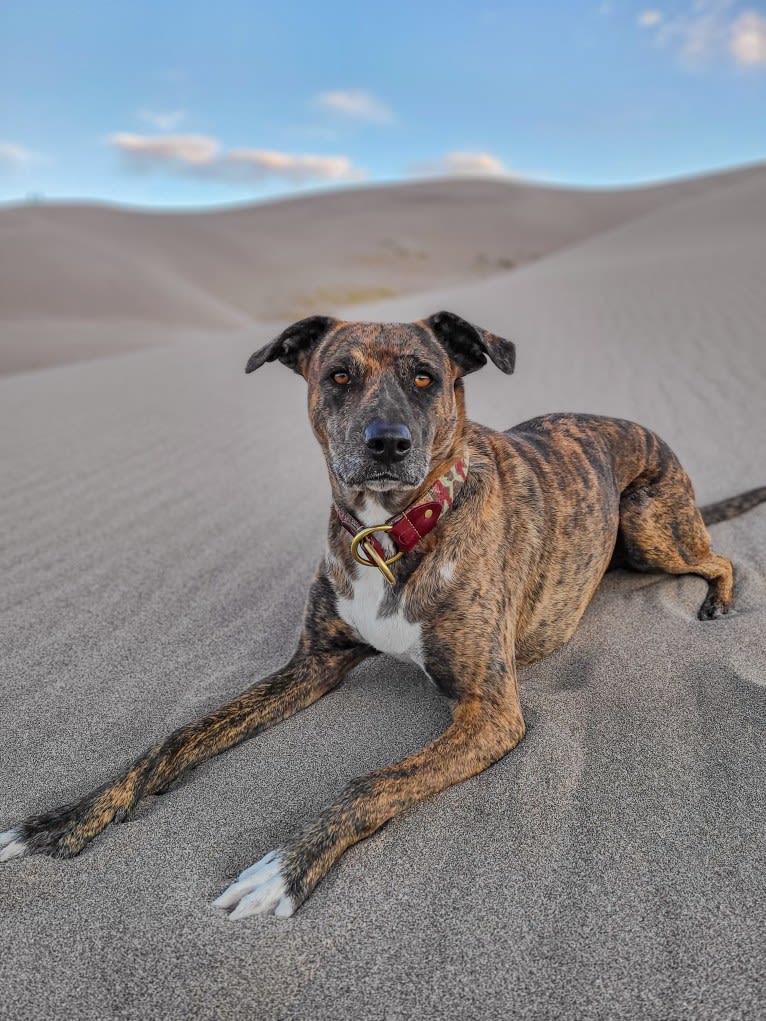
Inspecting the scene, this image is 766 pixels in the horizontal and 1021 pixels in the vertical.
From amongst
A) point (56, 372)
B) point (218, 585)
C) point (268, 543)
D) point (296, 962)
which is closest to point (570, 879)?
point (296, 962)

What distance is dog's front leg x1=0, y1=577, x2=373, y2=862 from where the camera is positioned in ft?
7.39

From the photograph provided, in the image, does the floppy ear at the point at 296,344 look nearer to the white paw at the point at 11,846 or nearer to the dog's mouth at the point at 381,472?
the dog's mouth at the point at 381,472

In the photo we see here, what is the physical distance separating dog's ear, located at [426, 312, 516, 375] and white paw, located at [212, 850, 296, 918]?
6.31 ft

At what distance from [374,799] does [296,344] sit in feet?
6.40

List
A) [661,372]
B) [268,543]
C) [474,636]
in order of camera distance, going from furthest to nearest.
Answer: [661,372], [268,543], [474,636]

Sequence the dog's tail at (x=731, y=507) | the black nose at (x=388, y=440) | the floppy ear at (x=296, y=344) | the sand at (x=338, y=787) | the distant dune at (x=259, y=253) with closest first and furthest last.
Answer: the sand at (x=338, y=787)
the black nose at (x=388, y=440)
the floppy ear at (x=296, y=344)
the dog's tail at (x=731, y=507)
the distant dune at (x=259, y=253)

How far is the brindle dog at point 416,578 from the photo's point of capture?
2.28 meters

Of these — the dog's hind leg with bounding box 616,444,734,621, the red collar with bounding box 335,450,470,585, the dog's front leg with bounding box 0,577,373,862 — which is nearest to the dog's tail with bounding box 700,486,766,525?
the dog's hind leg with bounding box 616,444,734,621

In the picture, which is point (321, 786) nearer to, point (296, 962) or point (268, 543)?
point (296, 962)

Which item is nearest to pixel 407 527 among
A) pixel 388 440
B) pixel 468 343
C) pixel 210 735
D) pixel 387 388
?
pixel 388 440

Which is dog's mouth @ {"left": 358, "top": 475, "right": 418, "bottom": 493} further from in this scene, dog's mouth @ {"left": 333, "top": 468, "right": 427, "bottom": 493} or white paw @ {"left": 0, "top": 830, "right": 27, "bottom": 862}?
white paw @ {"left": 0, "top": 830, "right": 27, "bottom": 862}

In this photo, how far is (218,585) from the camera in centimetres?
414

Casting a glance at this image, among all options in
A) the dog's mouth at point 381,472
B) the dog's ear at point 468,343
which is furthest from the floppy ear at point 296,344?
the dog's mouth at point 381,472

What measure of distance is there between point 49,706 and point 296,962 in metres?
1.69
